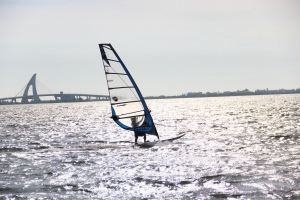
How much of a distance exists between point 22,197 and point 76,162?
6.04m

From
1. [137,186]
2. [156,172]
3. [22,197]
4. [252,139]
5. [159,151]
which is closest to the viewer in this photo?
[22,197]

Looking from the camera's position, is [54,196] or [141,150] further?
[141,150]

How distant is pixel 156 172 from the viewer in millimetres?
15906

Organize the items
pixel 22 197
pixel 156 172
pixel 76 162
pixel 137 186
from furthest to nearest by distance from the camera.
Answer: pixel 76 162 → pixel 156 172 → pixel 137 186 → pixel 22 197

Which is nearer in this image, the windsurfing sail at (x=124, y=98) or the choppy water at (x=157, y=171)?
the choppy water at (x=157, y=171)

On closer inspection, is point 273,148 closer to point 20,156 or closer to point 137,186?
point 137,186

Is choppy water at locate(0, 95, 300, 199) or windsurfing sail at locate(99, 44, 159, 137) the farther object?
windsurfing sail at locate(99, 44, 159, 137)

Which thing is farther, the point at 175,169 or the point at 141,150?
the point at 141,150

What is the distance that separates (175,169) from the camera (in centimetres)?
1641

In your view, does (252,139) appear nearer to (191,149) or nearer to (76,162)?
(191,149)

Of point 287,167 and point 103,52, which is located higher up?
point 103,52

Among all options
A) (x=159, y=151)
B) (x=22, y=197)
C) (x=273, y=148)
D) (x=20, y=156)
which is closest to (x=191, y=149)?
(x=159, y=151)

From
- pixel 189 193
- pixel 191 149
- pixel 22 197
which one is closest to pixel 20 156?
pixel 191 149

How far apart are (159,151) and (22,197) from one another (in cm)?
954
